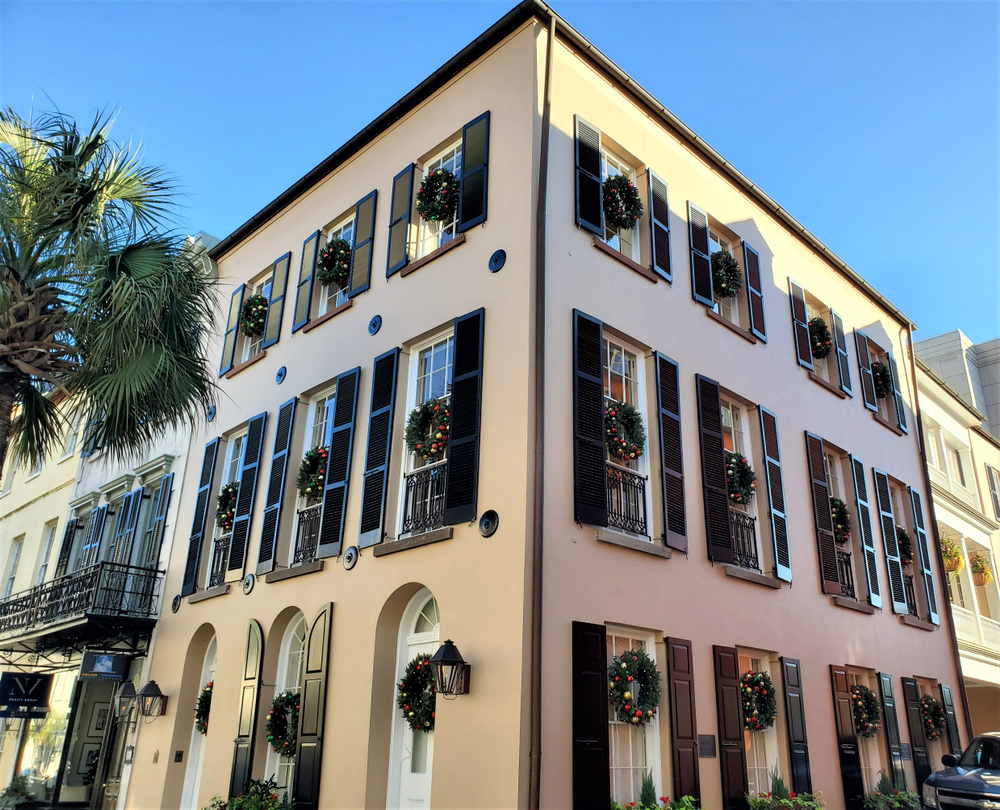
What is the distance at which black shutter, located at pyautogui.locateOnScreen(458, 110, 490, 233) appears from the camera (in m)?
10.8

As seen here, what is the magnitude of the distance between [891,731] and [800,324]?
6.70 m

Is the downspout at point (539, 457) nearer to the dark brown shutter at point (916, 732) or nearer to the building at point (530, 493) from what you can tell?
the building at point (530, 493)

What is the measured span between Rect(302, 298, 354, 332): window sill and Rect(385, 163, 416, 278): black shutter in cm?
90

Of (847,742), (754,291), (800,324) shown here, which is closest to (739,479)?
(754,291)

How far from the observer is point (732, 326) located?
42.2ft

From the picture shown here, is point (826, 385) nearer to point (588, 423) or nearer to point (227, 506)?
point (588, 423)

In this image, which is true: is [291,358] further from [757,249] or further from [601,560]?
[757,249]

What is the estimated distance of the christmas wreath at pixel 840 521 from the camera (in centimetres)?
1375

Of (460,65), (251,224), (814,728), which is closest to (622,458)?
(814,728)

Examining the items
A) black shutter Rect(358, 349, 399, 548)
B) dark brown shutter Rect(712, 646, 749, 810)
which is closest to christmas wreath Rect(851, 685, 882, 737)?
dark brown shutter Rect(712, 646, 749, 810)

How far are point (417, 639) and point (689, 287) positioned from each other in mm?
6308

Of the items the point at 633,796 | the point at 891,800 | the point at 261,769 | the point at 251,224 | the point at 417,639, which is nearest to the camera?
the point at 633,796

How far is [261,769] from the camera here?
11023 millimetres

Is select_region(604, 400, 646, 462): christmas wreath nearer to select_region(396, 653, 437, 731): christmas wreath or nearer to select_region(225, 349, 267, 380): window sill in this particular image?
select_region(396, 653, 437, 731): christmas wreath
